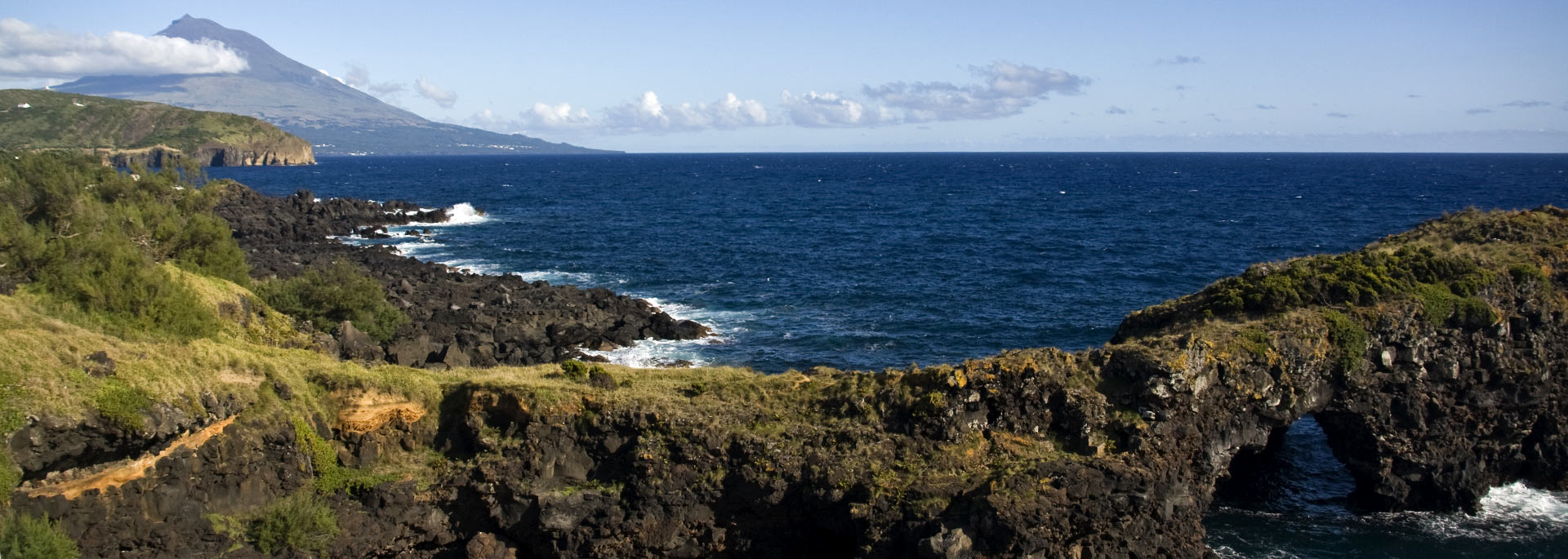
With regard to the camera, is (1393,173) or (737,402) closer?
(737,402)

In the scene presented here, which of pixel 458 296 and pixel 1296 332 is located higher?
pixel 1296 332

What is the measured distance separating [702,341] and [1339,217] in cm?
8160

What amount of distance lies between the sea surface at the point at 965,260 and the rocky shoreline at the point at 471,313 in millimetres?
2851

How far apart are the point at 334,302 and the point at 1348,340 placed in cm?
3693

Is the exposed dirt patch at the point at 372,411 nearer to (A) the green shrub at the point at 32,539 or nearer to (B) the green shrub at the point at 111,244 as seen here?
(B) the green shrub at the point at 111,244

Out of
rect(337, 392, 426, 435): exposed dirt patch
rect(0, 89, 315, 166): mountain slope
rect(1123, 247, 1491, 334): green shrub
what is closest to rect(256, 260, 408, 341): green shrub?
rect(337, 392, 426, 435): exposed dirt patch

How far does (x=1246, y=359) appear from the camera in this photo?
26188 mm

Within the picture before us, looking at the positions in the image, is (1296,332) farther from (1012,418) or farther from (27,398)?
(27,398)

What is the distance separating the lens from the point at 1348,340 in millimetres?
27297

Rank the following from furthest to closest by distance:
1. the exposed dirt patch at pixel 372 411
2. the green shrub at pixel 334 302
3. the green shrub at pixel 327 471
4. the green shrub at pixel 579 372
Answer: the green shrub at pixel 334 302, the green shrub at pixel 579 372, the exposed dirt patch at pixel 372 411, the green shrub at pixel 327 471

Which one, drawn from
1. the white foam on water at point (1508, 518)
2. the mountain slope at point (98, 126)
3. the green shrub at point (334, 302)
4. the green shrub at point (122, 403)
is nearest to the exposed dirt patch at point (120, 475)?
the green shrub at point (122, 403)

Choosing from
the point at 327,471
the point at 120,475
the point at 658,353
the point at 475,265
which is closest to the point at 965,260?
the point at 658,353

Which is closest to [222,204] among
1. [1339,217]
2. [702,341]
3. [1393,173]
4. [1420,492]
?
[702,341]

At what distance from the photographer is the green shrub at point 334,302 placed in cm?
3894
